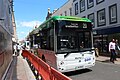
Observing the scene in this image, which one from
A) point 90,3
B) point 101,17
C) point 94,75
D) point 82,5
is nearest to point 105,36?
point 101,17

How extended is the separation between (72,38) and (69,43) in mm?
331

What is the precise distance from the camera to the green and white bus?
10.7m

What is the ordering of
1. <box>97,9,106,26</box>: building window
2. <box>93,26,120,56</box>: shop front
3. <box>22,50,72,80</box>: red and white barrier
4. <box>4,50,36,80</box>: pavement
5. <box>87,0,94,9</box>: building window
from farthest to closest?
<box>87,0,94,9</box>: building window, <box>97,9,106,26</box>: building window, <box>93,26,120,56</box>: shop front, <box>4,50,36,80</box>: pavement, <box>22,50,72,80</box>: red and white barrier

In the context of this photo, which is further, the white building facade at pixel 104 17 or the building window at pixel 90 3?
A: the building window at pixel 90 3

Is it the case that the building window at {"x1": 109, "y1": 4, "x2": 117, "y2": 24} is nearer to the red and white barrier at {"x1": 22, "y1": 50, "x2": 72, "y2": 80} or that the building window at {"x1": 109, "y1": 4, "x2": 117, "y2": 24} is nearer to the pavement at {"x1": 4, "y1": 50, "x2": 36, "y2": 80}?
the pavement at {"x1": 4, "y1": 50, "x2": 36, "y2": 80}

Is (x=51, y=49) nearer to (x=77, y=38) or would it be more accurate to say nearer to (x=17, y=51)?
(x=77, y=38)

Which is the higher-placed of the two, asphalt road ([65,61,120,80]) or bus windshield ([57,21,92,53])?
bus windshield ([57,21,92,53])

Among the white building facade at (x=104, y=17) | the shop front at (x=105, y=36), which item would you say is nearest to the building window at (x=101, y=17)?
the white building facade at (x=104, y=17)

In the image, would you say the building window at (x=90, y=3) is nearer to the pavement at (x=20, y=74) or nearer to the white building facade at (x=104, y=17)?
the white building facade at (x=104, y=17)

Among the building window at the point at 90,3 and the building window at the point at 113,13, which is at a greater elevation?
the building window at the point at 90,3

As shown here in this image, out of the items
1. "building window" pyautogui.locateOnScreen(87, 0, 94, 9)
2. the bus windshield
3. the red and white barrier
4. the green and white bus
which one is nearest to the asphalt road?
the green and white bus

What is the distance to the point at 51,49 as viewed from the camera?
1148 cm

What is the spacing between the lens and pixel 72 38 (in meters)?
11.2

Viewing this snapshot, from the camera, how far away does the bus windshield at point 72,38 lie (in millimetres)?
10828
